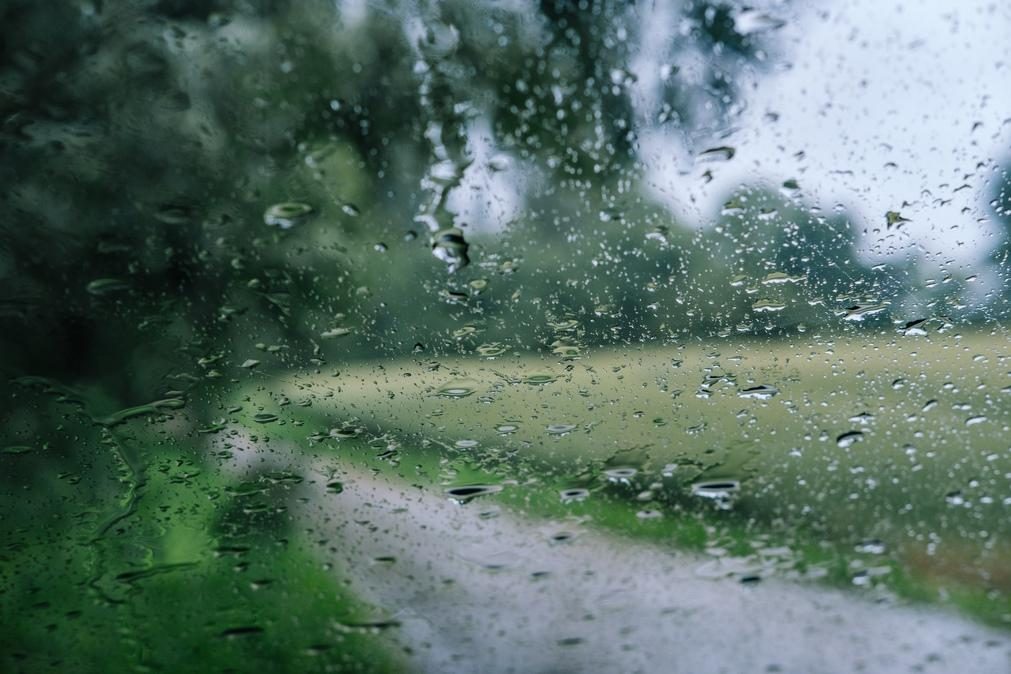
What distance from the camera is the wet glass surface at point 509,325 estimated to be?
1188 mm

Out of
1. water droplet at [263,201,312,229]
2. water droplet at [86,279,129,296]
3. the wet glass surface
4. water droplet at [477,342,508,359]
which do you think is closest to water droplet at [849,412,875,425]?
the wet glass surface

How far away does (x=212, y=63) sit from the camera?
1.22 meters

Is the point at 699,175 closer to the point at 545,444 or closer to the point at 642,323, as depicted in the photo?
the point at 642,323

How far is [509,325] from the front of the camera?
1.29m

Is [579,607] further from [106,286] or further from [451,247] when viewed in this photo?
[106,286]

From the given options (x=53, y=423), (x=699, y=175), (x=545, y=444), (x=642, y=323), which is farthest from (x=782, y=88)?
(x=53, y=423)

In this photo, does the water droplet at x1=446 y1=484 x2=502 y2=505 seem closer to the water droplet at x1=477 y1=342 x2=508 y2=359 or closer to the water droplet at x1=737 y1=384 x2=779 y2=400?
the water droplet at x1=477 y1=342 x2=508 y2=359

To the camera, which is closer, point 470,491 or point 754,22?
point 754,22

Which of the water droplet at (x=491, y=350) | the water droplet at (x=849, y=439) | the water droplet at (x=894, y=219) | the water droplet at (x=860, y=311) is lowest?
the water droplet at (x=849, y=439)

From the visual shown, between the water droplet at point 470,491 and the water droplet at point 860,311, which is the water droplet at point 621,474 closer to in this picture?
the water droplet at point 470,491

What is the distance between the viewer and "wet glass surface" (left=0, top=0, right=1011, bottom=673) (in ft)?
3.90

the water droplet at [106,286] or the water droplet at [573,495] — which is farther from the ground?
the water droplet at [106,286]

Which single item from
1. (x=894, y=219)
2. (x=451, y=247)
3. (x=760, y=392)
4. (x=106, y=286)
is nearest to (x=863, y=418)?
(x=760, y=392)

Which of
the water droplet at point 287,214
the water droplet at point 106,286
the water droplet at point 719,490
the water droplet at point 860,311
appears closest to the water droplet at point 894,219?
the water droplet at point 860,311
